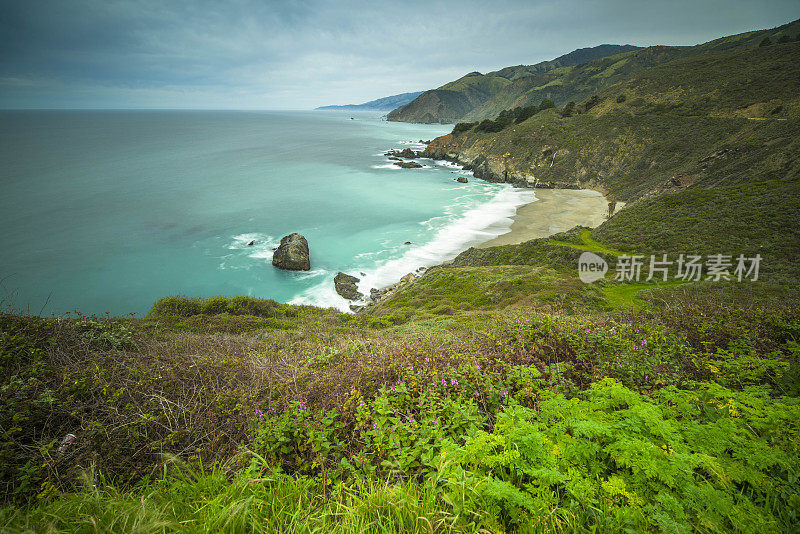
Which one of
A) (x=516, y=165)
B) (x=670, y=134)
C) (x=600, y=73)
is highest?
(x=600, y=73)

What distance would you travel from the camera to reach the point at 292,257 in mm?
29609

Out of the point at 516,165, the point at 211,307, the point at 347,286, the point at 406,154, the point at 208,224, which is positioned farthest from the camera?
the point at 406,154

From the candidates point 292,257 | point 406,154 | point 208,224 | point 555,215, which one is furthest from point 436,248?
point 406,154

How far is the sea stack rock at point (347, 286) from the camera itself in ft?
85.4

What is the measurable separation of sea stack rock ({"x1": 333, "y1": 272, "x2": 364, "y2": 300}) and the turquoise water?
0.87 metres

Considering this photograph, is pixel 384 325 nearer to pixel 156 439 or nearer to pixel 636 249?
pixel 156 439

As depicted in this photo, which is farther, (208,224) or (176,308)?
(208,224)

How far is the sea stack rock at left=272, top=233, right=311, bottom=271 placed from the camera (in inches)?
1166

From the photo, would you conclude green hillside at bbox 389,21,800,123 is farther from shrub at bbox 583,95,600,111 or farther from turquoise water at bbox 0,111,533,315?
turquoise water at bbox 0,111,533,315

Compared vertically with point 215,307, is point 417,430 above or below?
above

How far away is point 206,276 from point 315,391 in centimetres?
3013

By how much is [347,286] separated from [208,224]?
26143 millimetres

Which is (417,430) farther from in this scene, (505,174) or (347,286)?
(505,174)

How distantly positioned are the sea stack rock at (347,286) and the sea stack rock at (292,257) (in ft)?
13.1
